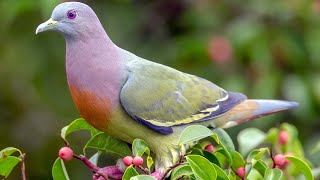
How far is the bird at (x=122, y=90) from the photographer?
8.16ft

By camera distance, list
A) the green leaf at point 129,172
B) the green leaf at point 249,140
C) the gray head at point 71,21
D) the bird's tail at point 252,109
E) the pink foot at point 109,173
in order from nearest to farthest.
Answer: the green leaf at point 129,172
the pink foot at point 109,173
the gray head at point 71,21
the green leaf at point 249,140
the bird's tail at point 252,109

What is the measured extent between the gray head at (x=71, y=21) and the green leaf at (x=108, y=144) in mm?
296

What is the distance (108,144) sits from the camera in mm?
2555

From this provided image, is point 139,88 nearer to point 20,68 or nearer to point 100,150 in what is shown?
point 100,150

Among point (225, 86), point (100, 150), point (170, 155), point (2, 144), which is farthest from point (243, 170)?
point (2, 144)

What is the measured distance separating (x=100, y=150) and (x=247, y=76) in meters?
1.75

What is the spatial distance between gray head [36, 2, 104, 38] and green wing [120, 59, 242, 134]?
0.55ft

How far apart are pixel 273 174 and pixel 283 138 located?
62cm

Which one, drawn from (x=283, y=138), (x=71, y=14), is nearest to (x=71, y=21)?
(x=71, y=14)

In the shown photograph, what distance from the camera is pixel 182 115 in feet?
8.76

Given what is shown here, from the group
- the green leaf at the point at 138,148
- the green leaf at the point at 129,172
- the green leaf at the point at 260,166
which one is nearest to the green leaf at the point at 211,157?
the green leaf at the point at 260,166

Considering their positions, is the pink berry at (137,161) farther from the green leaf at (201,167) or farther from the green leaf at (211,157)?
the green leaf at (211,157)

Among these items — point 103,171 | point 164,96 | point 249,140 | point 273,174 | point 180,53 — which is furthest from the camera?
point 180,53

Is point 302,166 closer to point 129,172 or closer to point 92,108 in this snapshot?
point 129,172
